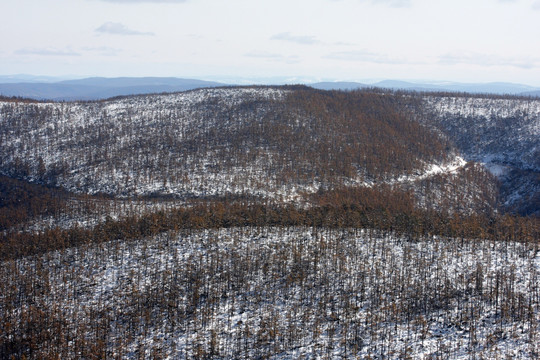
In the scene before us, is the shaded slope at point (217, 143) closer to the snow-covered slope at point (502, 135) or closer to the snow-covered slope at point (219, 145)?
the snow-covered slope at point (219, 145)

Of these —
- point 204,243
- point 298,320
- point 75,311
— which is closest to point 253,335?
point 298,320

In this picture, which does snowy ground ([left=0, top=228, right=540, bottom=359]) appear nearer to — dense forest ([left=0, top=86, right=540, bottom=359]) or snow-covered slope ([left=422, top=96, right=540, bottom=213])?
dense forest ([left=0, top=86, right=540, bottom=359])

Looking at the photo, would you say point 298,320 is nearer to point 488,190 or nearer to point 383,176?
point 383,176

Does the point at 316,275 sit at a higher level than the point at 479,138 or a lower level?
lower

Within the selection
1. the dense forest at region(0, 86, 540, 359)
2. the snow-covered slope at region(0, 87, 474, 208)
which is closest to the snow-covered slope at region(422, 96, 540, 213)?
the dense forest at region(0, 86, 540, 359)

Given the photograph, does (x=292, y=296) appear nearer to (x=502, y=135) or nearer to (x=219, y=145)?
(x=219, y=145)

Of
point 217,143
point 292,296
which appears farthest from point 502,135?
point 292,296

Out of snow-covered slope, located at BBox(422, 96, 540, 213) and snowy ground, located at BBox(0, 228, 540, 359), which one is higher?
snow-covered slope, located at BBox(422, 96, 540, 213)
